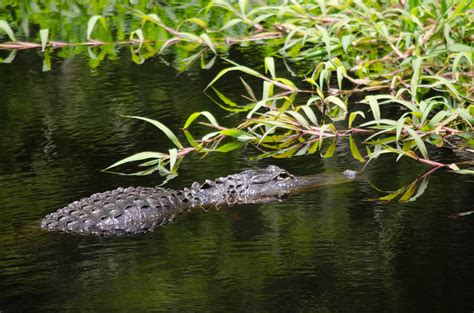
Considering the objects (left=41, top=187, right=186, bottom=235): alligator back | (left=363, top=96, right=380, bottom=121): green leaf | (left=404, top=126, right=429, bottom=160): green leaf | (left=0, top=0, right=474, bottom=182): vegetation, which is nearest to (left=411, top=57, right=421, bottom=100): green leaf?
(left=0, top=0, right=474, bottom=182): vegetation

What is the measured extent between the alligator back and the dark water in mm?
98

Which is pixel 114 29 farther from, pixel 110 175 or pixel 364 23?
pixel 110 175

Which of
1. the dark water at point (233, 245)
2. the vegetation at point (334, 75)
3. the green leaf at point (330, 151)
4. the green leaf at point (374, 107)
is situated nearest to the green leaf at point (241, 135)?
the vegetation at point (334, 75)

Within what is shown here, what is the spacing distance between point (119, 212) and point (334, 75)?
9.81 ft

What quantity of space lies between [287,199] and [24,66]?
12.4 feet

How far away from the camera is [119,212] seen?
5141mm

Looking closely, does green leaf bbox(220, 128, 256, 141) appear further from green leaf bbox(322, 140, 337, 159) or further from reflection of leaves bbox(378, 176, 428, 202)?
reflection of leaves bbox(378, 176, 428, 202)

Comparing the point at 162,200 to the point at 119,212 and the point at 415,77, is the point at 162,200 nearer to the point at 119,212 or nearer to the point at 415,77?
the point at 119,212

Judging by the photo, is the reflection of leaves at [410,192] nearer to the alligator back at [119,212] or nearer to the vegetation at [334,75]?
the vegetation at [334,75]

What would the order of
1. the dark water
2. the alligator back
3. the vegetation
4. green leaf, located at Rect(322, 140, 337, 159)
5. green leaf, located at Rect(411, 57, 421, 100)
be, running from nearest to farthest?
1. the dark water
2. the alligator back
3. the vegetation
4. green leaf, located at Rect(411, 57, 421, 100)
5. green leaf, located at Rect(322, 140, 337, 159)

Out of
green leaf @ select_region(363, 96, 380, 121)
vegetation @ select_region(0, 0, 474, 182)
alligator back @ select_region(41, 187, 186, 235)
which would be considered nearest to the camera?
alligator back @ select_region(41, 187, 186, 235)

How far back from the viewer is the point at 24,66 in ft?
27.7

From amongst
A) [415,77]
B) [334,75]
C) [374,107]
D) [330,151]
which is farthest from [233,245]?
[334,75]

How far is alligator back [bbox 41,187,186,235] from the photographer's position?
5023 millimetres
